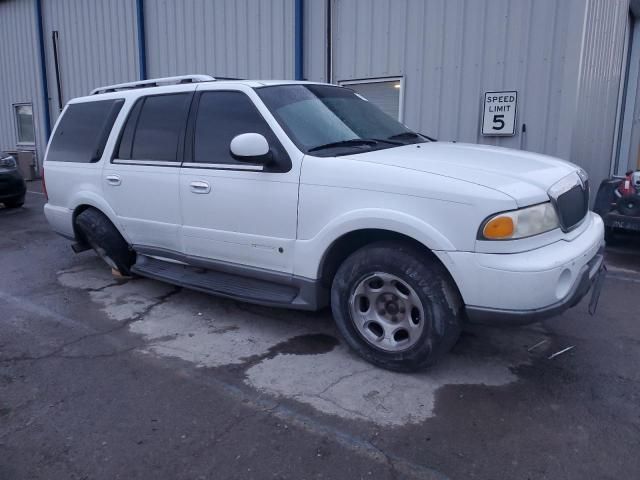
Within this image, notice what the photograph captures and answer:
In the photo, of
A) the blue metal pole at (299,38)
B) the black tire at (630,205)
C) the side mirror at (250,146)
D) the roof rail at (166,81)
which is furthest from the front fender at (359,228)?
the blue metal pole at (299,38)

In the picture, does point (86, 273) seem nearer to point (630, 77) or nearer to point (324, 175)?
point (324, 175)

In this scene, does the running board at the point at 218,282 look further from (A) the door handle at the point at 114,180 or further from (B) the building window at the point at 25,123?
(B) the building window at the point at 25,123

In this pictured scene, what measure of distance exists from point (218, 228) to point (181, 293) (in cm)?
135

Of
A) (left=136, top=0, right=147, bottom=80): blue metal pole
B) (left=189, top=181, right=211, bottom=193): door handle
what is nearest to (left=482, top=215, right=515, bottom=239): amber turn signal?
(left=189, top=181, right=211, bottom=193): door handle

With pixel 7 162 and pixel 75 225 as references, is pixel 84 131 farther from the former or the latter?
pixel 7 162

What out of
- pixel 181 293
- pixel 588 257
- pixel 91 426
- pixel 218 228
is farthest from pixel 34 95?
pixel 588 257

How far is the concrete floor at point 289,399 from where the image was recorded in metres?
2.61

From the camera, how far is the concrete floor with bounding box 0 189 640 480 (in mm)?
2605

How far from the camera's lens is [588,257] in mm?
3326

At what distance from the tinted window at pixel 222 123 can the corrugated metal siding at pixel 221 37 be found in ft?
19.0

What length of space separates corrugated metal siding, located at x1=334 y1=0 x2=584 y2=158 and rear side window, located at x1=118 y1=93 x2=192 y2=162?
185 inches

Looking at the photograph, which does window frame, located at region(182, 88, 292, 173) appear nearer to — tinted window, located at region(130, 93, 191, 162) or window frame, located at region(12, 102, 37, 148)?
tinted window, located at region(130, 93, 191, 162)

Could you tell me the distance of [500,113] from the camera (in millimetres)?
7535

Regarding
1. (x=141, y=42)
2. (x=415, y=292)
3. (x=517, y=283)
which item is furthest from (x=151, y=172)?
(x=141, y=42)
